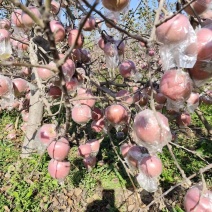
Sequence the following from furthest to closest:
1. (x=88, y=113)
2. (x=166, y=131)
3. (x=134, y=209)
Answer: (x=134, y=209), (x=88, y=113), (x=166, y=131)

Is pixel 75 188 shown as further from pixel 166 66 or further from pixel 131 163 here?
pixel 166 66

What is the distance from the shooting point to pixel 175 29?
0.77 metres

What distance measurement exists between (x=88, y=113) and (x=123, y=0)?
72 cm

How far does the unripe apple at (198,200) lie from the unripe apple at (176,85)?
0.32m

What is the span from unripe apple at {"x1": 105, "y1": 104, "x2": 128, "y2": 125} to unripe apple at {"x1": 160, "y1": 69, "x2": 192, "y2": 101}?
1.55ft

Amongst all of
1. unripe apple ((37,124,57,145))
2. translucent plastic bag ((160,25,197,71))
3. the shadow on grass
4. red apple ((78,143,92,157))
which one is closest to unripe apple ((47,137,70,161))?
unripe apple ((37,124,57,145))

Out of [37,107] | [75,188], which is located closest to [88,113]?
[75,188]

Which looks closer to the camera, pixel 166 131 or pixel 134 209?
pixel 166 131

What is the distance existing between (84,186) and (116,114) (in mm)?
1663

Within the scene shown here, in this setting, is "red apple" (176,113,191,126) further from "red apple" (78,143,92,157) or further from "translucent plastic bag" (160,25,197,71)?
"translucent plastic bag" (160,25,197,71)

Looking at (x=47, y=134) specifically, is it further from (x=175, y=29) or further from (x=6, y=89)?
(x=175, y=29)

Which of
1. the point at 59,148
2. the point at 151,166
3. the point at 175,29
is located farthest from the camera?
the point at 59,148

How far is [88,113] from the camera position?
4.94 feet

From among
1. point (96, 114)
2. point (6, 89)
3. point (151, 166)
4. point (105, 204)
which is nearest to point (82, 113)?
point (96, 114)
